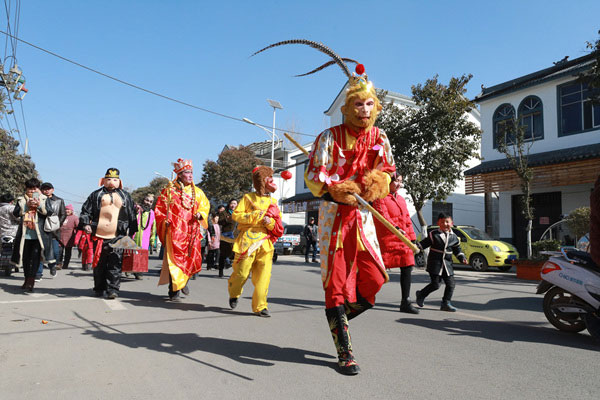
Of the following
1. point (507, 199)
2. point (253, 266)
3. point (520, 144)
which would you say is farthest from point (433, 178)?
point (253, 266)

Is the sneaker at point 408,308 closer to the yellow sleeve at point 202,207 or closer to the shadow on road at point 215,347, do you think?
the shadow on road at point 215,347

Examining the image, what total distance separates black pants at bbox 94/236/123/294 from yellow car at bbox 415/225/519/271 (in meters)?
9.47

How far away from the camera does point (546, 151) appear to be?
17.8m

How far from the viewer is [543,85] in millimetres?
18094

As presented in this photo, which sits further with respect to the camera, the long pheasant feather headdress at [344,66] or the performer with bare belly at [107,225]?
the performer with bare belly at [107,225]

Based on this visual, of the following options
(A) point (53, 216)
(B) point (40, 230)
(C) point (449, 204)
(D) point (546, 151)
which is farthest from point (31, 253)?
(C) point (449, 204)

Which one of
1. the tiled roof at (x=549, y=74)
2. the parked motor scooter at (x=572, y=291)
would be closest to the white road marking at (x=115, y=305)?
the parked motor scooter at (x=572, y=291)

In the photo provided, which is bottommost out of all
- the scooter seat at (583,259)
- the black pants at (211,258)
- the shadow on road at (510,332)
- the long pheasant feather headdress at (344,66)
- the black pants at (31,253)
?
the shadow on road at (510,332)

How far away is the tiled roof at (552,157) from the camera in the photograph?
603 inches

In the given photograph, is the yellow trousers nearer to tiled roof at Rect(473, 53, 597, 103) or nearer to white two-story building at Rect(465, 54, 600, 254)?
tiled roof at Rect(473, 53, 597, 103)

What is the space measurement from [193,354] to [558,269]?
3914mm

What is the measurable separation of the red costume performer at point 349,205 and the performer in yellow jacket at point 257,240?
202 centimetres

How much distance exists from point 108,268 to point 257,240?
8.47 feet

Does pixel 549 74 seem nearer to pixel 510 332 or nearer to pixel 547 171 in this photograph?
pixel 510 332
